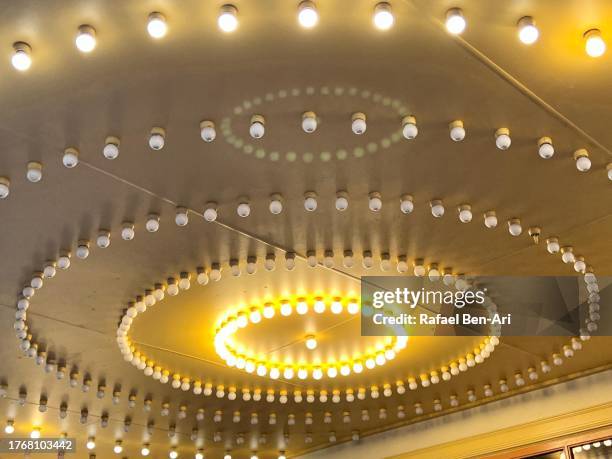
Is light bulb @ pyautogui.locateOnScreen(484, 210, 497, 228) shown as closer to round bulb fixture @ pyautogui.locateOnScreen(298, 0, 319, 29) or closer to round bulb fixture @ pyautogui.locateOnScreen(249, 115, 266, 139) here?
round bulb fixture @ pyautogui.locateOnScreen(249, 115, 266, 139)

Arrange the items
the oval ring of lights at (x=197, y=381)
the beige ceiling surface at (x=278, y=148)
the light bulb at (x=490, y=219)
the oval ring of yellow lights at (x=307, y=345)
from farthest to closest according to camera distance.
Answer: the oval ring of yellow lights at (x=307, y=345) → the oval ring of lights at (x=197, y=381) → the light bulb at (x=490, y=219) → the beige ceiling surface at (x=278, y=148)

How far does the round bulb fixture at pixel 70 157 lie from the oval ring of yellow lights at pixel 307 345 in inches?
55.6

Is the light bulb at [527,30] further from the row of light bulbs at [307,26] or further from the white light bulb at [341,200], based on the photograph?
the white light bulb at [341,200]

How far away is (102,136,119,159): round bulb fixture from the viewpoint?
7.27 feet

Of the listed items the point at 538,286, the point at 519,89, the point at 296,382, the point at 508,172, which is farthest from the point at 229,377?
the point at 519,89

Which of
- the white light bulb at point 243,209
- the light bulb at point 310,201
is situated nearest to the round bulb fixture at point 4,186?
the white light bulb at point 243,209

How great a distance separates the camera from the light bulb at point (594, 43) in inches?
73.7

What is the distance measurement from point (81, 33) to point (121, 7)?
13cm

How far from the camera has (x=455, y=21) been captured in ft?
5.98

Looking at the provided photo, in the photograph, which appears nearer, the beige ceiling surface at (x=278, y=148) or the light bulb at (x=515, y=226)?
the beige ceiling surface at (x=278, y=148)

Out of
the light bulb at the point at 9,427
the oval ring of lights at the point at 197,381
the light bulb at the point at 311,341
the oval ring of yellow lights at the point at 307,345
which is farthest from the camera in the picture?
the light bulb at the point at 9,427

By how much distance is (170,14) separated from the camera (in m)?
1.83

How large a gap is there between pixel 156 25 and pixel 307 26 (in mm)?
383

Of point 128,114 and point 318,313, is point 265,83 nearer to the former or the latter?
point 128,114
